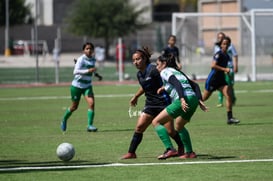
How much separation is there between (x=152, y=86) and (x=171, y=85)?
2.31ft

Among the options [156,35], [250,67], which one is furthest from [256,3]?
[156,35]

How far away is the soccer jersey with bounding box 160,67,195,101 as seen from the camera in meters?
13.4

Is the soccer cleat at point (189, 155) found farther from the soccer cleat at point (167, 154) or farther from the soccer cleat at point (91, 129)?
the soccer cleat at point (91, 129)

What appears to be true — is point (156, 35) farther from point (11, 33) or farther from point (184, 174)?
point (184, 174)

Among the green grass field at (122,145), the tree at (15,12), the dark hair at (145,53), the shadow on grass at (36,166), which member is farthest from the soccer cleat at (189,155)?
the tree at (15,12)

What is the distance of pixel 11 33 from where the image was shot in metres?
77.2

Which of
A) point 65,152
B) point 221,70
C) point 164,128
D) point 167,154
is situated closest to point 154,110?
point 164,128

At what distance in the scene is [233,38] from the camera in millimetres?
43406

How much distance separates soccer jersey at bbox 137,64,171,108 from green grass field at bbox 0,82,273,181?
93cm

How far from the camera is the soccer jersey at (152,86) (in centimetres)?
1401

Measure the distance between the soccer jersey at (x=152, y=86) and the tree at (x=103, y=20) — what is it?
5311 cm

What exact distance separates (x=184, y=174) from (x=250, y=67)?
30.2m

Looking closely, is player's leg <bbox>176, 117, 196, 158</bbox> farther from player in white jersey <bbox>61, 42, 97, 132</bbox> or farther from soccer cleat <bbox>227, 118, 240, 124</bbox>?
soccer cleat <bbox>227, 118, 240, 124</bbox>

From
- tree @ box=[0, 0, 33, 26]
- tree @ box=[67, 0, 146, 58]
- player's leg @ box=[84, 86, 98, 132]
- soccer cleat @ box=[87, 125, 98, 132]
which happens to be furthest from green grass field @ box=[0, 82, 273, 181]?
tree @ box=[0, 0, 33, 26]
